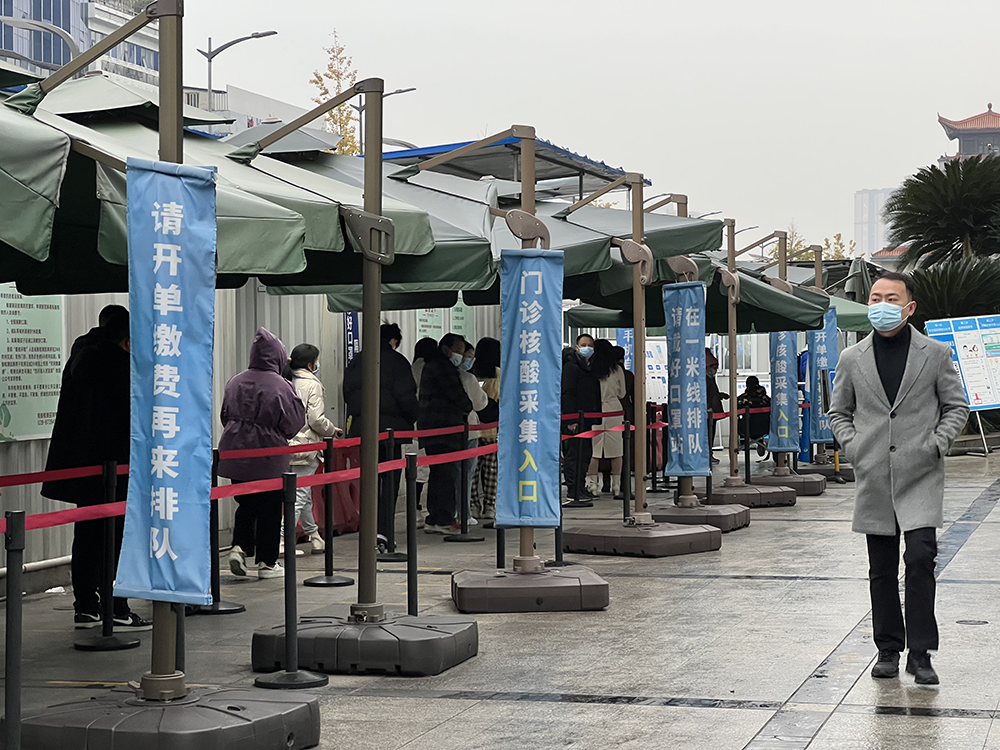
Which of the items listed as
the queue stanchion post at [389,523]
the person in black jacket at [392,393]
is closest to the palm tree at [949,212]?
the person in black jacket at [392,393]

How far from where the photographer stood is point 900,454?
659cm

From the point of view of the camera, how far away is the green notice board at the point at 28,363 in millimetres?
9336

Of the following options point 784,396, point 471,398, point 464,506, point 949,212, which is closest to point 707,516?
point 464,506

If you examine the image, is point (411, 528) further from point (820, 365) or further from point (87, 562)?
point (820, 365)

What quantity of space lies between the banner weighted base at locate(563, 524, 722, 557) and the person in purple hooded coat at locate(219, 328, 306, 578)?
2575 mm

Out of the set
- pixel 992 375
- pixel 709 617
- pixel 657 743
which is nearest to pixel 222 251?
pixel 657 743

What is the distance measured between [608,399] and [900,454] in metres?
10.6

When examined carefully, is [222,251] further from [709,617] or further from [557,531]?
[557,531]

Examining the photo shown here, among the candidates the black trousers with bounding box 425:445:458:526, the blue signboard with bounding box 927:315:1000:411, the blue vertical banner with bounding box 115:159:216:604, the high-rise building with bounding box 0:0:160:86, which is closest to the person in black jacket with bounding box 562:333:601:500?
the black trousers with bounding box 425:445:458:526

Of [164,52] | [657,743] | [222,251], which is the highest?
[164,52]

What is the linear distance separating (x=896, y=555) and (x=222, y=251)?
3.43m

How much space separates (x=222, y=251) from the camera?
579cm

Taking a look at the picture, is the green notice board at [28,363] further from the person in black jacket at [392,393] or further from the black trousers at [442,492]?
the black trousers at [442,492]

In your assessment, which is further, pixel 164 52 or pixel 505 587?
pixel 505 587
